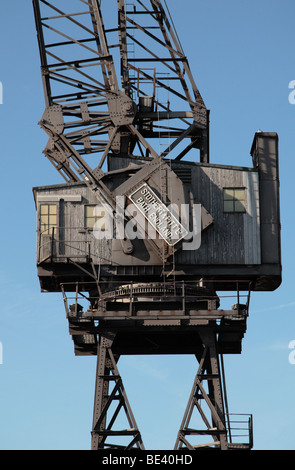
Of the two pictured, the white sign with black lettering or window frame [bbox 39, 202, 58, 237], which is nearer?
the white sign with black lettering

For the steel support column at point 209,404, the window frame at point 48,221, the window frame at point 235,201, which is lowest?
the steel support column at point 209,404

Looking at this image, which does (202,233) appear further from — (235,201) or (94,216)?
(94,216)

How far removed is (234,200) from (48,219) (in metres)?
8.40

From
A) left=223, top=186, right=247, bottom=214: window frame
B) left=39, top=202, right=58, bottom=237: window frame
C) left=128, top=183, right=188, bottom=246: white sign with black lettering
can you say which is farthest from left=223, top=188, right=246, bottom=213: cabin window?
left=39, top=202, right=58, bottom=237: window frame

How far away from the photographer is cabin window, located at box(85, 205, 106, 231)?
63925 millimetres

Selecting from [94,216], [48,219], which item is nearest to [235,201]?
[94,216]

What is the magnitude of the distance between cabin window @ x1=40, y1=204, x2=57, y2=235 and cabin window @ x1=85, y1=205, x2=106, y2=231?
4.70ft

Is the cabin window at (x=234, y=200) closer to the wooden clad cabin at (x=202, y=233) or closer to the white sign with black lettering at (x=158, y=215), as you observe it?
the wooden clad cabin at (x=202, y=233)

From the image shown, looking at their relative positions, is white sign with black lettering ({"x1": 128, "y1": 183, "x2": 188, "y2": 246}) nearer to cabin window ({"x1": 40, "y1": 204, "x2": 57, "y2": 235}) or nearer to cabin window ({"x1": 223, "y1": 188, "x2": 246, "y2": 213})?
cabin window ({"x1": 223, "y1": 188, "x2": 246, "y2": 213})

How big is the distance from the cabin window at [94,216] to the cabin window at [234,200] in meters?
5.49

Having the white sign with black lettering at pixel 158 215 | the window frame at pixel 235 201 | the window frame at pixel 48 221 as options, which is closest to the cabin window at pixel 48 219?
the window frame at pixel 48 221

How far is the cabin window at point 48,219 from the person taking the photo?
63716 millimetres

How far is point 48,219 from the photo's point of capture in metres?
64.0
